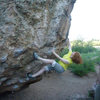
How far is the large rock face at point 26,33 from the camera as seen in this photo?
3.69m

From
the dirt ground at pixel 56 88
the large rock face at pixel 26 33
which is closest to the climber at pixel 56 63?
the large rock face at pixel 26 33

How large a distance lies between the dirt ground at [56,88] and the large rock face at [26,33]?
149 cm

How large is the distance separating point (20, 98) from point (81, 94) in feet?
7.59

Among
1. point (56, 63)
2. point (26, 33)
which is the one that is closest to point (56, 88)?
point (56, 63)

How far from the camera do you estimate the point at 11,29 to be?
12.2 feet

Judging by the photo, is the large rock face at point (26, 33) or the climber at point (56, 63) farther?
the climber at point (56, 63)

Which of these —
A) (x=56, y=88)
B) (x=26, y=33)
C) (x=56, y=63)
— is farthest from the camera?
(x=56, y=88)

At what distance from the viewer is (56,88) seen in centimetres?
686

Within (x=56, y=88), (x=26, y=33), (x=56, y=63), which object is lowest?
(x=56, y=88)

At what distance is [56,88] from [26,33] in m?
3.66

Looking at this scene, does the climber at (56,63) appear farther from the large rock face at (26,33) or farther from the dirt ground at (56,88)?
the dirt ground at (56,88)

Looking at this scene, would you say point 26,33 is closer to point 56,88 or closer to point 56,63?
point 56,63

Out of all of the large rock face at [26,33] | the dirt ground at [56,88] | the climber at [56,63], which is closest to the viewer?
the large rock face at [26,33]

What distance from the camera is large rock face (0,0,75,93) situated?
12.1 ft
